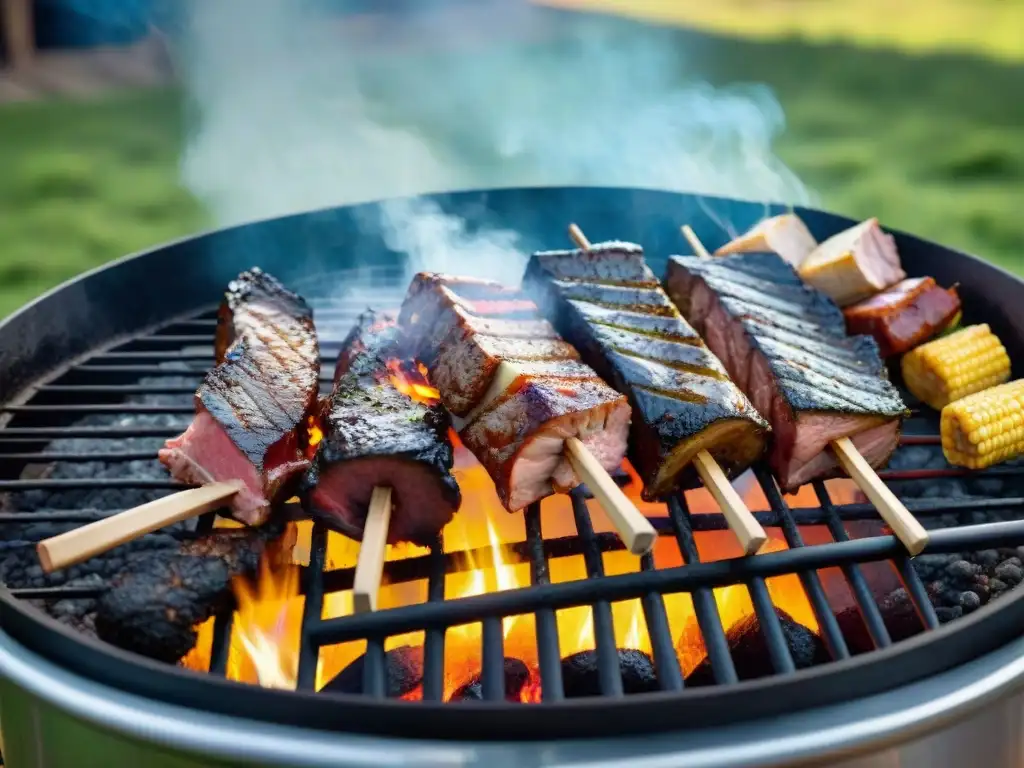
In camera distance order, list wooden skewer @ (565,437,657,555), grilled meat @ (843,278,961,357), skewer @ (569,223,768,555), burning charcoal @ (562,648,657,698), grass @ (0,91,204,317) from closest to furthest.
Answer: wooden skewer @ (565,437,657,555) < skewer @ (569,223,768,555) < burning charcoal @ (562,648,657,698) < grilled meat @ (843,278,961,357) < grass @ (0,91,204,317)

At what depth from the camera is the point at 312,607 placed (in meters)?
2.17

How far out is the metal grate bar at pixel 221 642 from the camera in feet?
6.75

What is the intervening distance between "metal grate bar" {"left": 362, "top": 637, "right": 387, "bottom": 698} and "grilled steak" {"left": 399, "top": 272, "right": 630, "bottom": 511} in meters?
0.62

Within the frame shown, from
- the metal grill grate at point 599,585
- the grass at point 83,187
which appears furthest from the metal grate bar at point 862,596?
the grass at point 83,187

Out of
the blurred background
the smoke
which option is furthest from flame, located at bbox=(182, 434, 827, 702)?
the blurred background

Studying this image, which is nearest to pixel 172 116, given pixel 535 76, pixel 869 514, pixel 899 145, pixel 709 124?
pixel 535 76

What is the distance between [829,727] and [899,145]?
29.2 ft

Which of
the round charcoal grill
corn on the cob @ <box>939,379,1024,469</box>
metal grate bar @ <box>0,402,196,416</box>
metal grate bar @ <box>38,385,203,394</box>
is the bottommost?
the round charcoal grill

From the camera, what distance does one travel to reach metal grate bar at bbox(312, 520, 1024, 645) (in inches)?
81.0

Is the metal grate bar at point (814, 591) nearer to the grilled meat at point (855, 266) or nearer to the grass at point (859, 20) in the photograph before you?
the grilled meat at point (855, 266)

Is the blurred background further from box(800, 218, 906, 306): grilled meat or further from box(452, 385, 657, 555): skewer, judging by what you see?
box(452, 385, 657, 555): skewer

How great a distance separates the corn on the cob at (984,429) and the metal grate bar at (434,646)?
1649 mm

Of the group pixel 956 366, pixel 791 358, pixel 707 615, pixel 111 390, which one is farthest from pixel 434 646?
pixel 956 366

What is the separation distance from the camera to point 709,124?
8531 millimetres
